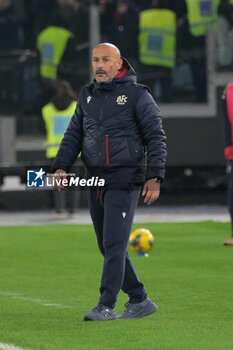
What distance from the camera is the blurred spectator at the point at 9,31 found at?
1730cm

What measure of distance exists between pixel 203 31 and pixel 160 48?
67cm

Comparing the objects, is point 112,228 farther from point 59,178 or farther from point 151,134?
point 151,134

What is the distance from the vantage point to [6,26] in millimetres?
17344

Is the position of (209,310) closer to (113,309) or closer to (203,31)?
(113,309)

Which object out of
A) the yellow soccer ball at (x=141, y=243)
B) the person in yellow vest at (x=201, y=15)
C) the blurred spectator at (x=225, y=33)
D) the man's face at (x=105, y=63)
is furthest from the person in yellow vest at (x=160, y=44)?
the man's face at (x=105, y=63)

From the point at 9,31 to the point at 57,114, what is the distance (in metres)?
1.33

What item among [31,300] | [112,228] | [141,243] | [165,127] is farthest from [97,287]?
[165,127]

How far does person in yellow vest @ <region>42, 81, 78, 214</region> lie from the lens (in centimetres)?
1723

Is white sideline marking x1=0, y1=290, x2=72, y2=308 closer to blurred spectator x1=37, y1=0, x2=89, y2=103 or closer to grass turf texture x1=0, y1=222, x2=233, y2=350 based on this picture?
grass turf texture x1=0, y1=222, x2=233, y2=350

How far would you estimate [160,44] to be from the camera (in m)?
17.8

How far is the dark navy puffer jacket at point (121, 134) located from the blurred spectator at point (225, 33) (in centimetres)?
998

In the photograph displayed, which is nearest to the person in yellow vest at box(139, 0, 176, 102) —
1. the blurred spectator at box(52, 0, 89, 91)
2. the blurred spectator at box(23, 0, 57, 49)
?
the blurred spectator at box(52, 0, 89, 91)

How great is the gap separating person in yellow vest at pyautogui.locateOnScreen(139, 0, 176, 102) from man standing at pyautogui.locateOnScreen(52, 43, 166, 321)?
9527 mm

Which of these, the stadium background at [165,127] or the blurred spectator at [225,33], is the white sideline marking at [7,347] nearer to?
the stadium background at [165,127]
